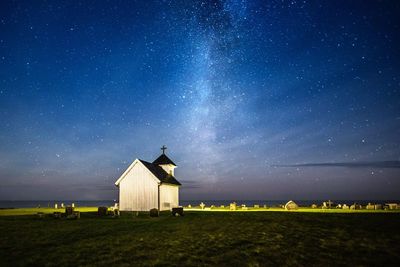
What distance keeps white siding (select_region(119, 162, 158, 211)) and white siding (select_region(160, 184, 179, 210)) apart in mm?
1173

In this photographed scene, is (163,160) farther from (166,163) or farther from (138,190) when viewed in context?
(138,190)

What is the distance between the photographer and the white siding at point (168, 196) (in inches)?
1586

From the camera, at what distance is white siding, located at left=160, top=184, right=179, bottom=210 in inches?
1586

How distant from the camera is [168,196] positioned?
4272cm

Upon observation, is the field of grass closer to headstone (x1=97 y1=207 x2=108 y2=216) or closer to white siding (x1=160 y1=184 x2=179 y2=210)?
headstone (x1=97 y1=207 x2=108 y2=216)

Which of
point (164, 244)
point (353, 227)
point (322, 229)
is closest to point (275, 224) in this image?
point (322, 229)

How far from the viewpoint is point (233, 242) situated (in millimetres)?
16172

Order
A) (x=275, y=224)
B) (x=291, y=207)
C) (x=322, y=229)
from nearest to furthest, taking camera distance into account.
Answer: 1. (x=322, y=229)
2. (x=275, y=224)
3. (x=291, y=207)

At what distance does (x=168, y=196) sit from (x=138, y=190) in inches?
183

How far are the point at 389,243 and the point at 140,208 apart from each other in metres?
29.3

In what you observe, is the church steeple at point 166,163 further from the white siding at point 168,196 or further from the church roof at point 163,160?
the white siding at point 168,196

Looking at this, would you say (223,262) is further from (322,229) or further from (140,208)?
(140,208)

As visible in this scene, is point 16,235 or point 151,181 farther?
point 151,181

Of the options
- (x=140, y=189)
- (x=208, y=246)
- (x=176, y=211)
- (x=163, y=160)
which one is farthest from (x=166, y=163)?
(x=208, y=246)
